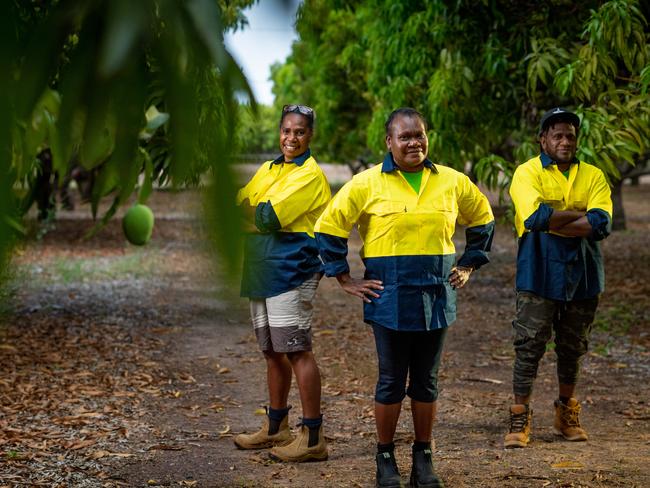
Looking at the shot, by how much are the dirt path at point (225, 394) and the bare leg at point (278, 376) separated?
0.32 m

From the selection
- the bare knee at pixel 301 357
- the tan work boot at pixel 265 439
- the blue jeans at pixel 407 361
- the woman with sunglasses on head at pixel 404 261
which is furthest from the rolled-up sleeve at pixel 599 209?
the tan work boot at pixel 265 439

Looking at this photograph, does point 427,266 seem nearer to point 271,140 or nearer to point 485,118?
point 271,140

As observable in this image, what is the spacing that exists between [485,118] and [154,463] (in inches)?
193

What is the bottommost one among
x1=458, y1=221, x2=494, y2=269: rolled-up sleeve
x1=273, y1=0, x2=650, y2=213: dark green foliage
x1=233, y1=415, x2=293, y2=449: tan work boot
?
x1=233, y1=415, x2=293, y2=449: tan work boot

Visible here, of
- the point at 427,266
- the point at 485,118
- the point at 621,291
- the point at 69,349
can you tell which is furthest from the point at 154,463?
the point at 621,291

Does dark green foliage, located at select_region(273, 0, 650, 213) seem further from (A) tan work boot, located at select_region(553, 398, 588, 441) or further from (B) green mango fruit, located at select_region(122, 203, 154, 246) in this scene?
(A) tan work boot, located at select_region(553, 398, 588, 441)

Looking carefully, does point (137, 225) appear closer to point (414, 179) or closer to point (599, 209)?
point (414, 179)

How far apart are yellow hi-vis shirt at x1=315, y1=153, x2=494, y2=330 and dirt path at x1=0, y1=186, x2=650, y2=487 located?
0.69 m

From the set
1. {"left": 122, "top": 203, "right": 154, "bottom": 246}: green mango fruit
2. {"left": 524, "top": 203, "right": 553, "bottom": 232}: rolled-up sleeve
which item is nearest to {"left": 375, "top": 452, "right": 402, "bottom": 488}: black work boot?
{"left": 524, "top": 203, "right": 553, "bottom": 232}: rolled-up sleeve

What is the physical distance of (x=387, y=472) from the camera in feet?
13.9

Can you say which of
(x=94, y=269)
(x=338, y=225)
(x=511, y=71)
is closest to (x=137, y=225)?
(x=338, y=225)

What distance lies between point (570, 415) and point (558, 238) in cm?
94

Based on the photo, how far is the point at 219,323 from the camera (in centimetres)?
100

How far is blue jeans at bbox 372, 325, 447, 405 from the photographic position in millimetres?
4168
